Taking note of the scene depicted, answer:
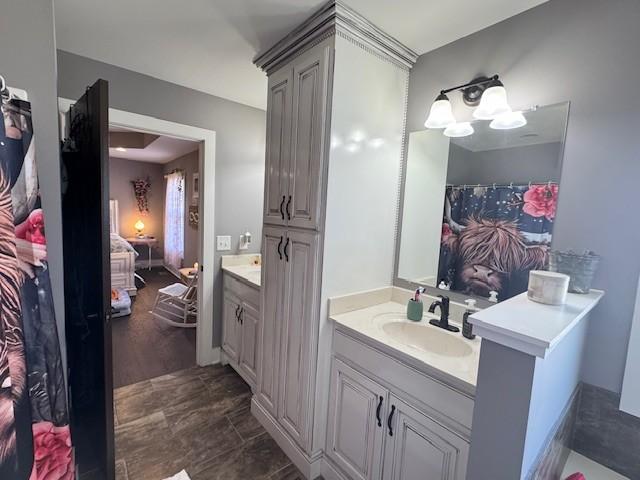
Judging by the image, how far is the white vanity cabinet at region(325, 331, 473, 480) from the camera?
3.66 ft

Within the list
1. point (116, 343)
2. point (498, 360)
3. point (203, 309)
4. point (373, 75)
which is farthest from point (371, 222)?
point (116, 343)

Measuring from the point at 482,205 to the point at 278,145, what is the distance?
1206mm

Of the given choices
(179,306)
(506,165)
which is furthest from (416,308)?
(179,306)

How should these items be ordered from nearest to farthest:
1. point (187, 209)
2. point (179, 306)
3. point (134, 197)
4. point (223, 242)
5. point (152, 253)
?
point (223, 242) → point (179, 306) → point (187, 209) → point (134, 197) → point (152, 253)

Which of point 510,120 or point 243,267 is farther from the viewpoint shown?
point 243,267

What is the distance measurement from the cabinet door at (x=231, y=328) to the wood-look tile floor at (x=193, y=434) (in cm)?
24

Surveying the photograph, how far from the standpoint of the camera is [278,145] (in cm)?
181

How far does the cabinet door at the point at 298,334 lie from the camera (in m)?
1.59

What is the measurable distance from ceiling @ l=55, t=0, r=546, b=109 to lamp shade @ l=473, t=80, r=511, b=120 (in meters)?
0.38

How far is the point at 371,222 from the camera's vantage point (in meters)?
1.73

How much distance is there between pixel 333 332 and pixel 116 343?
266 centimetres

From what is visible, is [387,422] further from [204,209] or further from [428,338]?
[204,209]

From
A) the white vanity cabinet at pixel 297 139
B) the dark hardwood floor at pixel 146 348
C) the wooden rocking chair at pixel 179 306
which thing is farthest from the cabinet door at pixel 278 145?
the wooden rocking chair at pixel 179 306

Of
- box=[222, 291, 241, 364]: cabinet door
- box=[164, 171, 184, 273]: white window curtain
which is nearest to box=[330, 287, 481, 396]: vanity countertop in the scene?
box=[222, 291, 241, 364]: cabinet door
